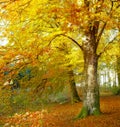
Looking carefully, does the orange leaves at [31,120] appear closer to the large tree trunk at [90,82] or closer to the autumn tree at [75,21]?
the large tree trunk at [90,82]

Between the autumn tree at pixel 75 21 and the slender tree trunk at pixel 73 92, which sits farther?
the slender tree trunk at pixel 73 92

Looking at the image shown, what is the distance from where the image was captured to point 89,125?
1644 centimetres

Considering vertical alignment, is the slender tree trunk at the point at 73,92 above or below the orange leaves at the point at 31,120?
above

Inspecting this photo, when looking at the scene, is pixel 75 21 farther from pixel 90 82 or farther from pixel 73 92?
pixel 73 92

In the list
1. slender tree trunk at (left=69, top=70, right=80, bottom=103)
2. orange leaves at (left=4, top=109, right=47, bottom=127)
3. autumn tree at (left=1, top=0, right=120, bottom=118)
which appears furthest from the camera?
slender tree trunk at (left=69, top=70, right=80, bottom=103)

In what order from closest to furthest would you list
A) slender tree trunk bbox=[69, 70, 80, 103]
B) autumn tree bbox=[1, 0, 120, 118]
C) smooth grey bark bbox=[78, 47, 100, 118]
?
autumn tree bbox=[1, 0, 120, 118]
smooth grey bark bbox=[78, 47, 100, 118]
slender tree trunk bbox=[69, 70, 80, 103]

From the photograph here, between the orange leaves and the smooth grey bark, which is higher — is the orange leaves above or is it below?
below

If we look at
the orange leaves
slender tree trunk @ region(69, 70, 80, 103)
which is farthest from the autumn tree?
slender tree trunk @ region(69, 70, 80, 103)

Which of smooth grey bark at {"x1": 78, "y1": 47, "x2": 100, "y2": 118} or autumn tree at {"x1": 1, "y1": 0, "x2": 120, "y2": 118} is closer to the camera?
autumn tree at {"x1": 1, "y1": 0, "x2": 120, "y2": 118}

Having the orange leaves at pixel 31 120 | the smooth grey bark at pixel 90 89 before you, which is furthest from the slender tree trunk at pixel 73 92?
the orange leaves at pixel 31 120

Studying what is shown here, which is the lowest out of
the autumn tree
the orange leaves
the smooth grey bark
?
the orange leaves

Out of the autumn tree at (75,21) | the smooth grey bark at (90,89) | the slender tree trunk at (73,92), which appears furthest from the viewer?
the slender tree trunk at (73,92)

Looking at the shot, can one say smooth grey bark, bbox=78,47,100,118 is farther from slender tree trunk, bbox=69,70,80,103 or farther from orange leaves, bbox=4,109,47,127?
slender tree trunk, bbox=69,70,80,103

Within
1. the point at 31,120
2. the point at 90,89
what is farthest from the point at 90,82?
the point at 31,120
